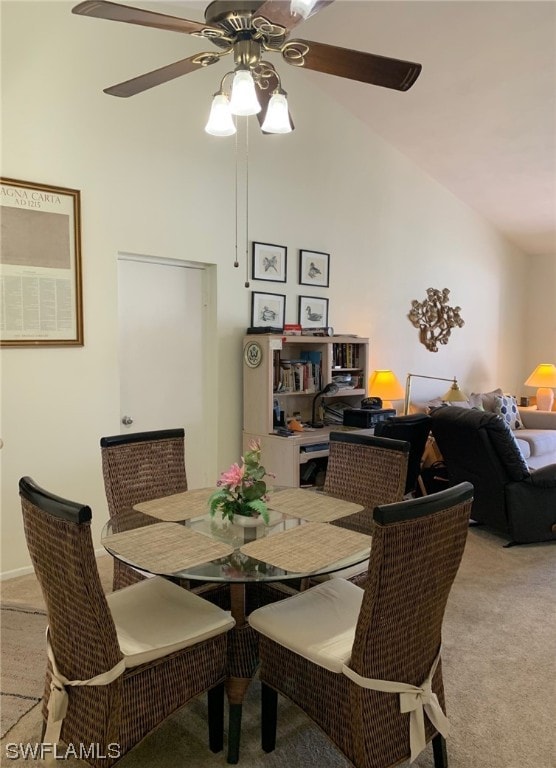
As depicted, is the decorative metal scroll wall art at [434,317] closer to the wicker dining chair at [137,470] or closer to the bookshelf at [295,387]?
the bookshelf at [295,387]

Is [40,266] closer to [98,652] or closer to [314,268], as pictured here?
[314,268]

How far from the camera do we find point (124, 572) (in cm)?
254

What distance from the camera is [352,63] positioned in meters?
2.12

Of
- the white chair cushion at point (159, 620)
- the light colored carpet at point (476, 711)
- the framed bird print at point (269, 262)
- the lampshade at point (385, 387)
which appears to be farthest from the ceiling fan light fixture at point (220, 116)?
the lampshade at point (385, 387)

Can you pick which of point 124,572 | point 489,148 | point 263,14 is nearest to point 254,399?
point 124,572

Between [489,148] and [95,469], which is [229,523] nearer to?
[95,469]

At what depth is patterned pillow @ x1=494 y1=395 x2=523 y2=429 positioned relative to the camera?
18.7 feet

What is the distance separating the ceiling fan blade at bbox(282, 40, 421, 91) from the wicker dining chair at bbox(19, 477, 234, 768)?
1731 millimetres

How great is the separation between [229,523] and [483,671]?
127 cm

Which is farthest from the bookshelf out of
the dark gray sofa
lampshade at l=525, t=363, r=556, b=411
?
lampshade at l=525, t=363, r=556, b=411

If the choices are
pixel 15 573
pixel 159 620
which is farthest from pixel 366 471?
pixel 15 573

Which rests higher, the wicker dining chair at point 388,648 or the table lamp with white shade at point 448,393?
the table lamp with white shade at point 448,393

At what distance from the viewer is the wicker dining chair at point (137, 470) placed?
2.54m

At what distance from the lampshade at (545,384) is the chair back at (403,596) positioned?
5290 millimetres
